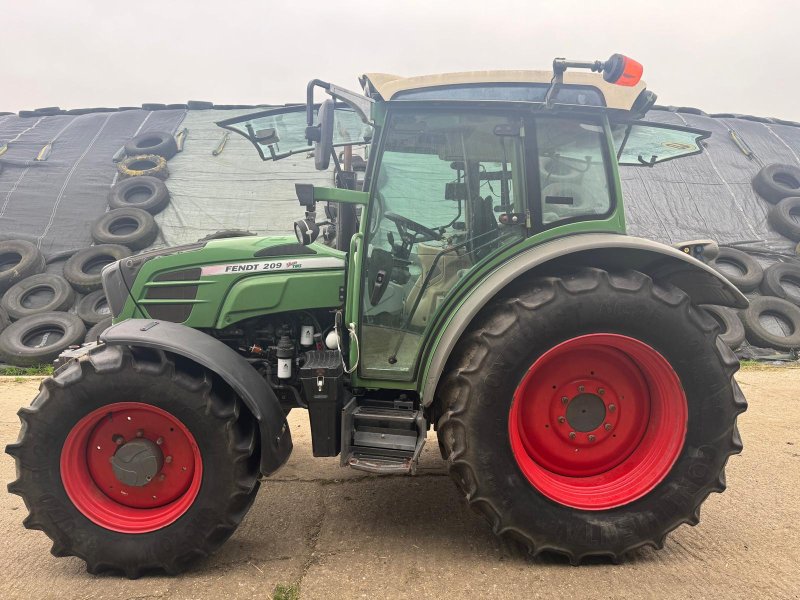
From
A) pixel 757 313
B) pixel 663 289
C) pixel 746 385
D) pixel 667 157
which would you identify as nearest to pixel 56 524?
pixel 663 289

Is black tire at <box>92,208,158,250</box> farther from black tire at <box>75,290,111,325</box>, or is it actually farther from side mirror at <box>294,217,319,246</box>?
side mirror at <box>294,217,319,246</box>

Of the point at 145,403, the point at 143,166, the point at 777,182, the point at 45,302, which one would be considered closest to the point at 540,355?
the point at 145,403

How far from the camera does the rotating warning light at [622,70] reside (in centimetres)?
216

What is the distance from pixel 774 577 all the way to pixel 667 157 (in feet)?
7.81

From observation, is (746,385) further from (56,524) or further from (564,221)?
(56,524)

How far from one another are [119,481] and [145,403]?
0.42 metres

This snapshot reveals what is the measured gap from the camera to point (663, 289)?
2418 mm

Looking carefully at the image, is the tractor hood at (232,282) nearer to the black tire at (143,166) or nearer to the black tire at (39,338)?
the black tire at (39,338)

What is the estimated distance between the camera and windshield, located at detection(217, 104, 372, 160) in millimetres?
3020

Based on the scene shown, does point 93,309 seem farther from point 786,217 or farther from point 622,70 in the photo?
point 786,217

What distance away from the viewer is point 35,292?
8.45 m

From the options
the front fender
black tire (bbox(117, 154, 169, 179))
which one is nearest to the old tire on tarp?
the front fender

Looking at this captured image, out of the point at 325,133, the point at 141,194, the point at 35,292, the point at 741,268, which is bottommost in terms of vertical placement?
the point at 35,292

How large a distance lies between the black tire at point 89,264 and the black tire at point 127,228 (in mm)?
281
